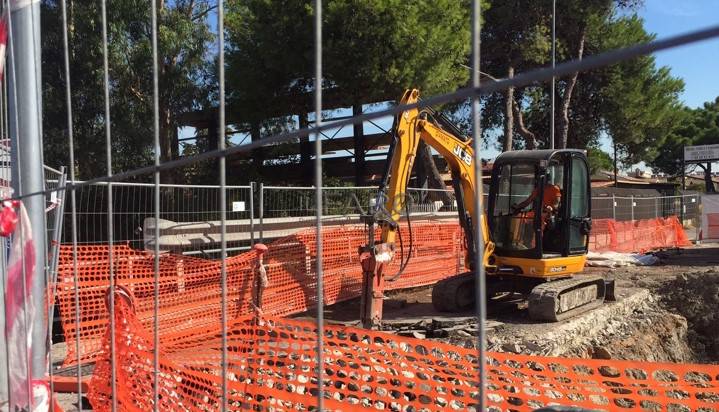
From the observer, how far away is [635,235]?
21.0 m

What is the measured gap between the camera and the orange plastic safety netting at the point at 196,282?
6.23m

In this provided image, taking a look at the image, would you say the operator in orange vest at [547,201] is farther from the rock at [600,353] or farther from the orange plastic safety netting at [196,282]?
the orange plastic safety netting at [196,282]

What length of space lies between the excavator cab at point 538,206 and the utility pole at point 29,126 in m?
6.98

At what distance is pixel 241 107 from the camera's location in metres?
18.6

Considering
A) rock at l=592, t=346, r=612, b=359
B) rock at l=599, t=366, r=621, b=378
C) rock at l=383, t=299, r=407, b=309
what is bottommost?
rock at l=592, t=346, r=612, b=359

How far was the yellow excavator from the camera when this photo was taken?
8.03 meters

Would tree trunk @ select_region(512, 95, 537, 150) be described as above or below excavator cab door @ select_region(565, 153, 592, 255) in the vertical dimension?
above

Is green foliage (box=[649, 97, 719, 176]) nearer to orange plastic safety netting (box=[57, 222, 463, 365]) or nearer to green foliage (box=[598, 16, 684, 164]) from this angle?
green foliage (box=[598, 16, 684, 164])

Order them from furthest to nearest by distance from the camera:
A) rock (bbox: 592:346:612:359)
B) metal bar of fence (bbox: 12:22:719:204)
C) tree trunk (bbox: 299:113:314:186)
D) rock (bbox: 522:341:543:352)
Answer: tree trunk (bbox: 299:113:314:186) → rock (bbox: 592:346:612:359) → rock (bbox: 522:341:543:352) → metal bar of fence (bbox: 12:22:719:204)

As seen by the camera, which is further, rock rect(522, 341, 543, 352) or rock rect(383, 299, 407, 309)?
rock rect(383, 299, 407, 309)

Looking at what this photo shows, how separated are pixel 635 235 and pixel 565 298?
1381cm

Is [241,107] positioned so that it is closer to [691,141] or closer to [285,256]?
[285,256]

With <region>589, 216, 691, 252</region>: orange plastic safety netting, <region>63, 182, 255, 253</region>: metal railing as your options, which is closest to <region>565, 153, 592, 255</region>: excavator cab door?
<region>63, 182, 255, 253</region>: metal railing

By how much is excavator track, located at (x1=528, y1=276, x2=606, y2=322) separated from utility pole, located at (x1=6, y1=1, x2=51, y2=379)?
6.80 metres
